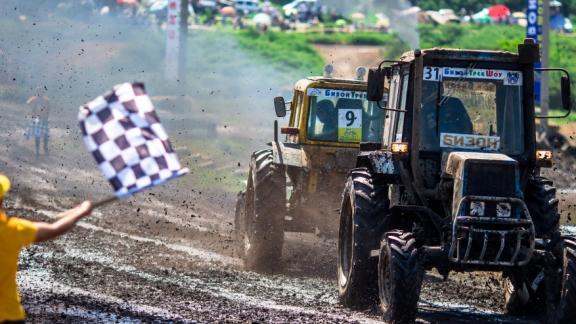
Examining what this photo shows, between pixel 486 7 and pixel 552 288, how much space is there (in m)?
52.2

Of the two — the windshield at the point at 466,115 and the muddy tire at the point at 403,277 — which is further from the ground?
the windshield at the point at 466,115

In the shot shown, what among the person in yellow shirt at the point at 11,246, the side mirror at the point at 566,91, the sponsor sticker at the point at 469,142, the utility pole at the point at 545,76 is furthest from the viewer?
the utility pole at the point at 545,76

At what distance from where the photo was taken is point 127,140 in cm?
659

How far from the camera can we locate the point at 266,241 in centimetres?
1371

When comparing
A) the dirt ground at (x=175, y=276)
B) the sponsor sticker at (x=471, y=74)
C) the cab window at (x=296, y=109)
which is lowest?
the dirt ground at (x=175, y=276)

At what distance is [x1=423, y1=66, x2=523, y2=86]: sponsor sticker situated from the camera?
1060cm

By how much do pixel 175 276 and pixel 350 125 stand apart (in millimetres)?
2972

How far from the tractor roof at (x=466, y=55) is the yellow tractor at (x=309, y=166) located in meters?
3.11

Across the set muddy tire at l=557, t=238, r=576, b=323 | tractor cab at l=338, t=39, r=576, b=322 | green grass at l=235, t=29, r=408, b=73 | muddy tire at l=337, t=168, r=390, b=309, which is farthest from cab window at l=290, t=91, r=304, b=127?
green grass at l=235, t=29, r=408, b=73

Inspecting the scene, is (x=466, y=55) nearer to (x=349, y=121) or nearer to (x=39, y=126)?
(x=349, y=121)

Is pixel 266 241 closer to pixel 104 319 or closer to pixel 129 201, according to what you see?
pixel 104 319

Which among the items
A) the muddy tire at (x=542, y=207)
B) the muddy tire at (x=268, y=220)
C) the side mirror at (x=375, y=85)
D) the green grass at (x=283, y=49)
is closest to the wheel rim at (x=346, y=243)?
the side mirror at (x=375, y=85)

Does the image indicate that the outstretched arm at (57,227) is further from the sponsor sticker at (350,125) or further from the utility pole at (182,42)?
the utility pole at (182,42)

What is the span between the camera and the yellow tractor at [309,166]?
13719 mm
